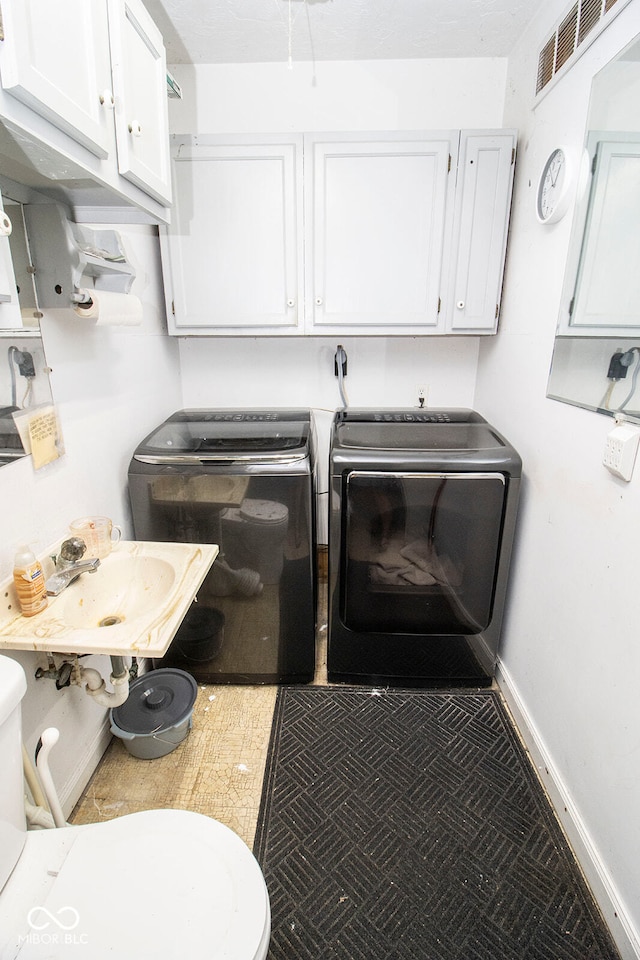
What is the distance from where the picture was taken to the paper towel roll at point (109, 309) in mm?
1237

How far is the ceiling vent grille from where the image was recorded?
4.03 feet

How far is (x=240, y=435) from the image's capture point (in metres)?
1.86

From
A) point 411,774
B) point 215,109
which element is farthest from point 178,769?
point 215,109

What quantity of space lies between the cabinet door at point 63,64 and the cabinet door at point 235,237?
818 mm

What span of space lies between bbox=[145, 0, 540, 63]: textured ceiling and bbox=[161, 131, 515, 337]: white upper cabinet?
358mm

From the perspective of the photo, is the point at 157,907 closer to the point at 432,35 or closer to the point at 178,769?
the point at 178,769

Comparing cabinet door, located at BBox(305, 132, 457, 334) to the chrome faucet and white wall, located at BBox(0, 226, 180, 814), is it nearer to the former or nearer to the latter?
white wall, located at BBox(0, 226, 180, 814)

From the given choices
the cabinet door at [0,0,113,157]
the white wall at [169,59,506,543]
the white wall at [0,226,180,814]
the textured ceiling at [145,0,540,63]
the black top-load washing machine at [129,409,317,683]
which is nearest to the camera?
the cabinet door at [0,0,113,157]

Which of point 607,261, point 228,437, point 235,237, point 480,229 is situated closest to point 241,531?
point 228,437

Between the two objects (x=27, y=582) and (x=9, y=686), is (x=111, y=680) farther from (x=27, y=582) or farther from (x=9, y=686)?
(x=9, y=686)

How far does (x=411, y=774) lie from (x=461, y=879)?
0.32 metres

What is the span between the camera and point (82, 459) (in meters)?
1.45

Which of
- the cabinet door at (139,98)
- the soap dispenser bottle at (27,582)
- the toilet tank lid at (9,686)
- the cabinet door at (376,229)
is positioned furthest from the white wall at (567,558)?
the soap dispenser bottle at (27,582)

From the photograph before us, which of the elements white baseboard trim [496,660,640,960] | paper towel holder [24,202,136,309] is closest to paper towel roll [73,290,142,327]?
paper towel holder [24,202,136,309]
